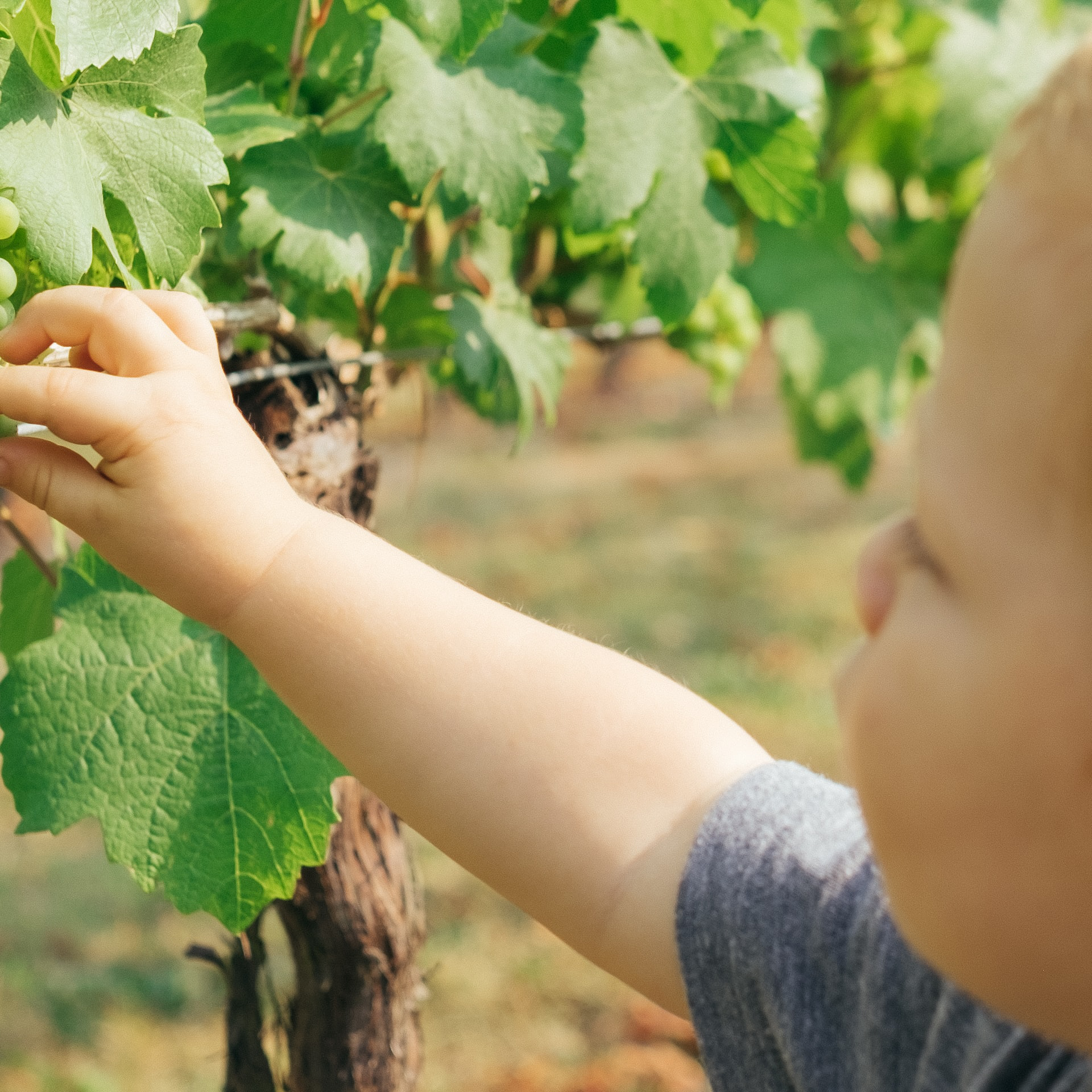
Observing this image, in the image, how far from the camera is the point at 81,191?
0.76m

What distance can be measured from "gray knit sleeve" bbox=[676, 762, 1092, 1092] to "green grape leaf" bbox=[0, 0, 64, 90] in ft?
2.07

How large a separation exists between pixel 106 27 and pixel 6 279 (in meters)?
0.16

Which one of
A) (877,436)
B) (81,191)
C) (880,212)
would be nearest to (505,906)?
(877,436)

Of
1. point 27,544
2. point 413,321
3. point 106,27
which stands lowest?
point 27,544

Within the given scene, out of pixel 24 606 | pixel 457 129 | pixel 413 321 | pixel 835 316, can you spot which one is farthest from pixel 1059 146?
pixel 835 316

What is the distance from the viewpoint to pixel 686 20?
117 centimetres

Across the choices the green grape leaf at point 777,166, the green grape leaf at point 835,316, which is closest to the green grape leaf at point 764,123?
the green grape leaf at point 777,166

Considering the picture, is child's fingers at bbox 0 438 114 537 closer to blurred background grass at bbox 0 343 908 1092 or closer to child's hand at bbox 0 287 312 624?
child's hand at bbox 0 287 312 624

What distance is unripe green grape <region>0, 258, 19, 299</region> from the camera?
729 mm

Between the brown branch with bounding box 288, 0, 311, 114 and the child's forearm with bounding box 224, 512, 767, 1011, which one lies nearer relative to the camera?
the child's forearm with bounding box 224, 512, 767, 1011

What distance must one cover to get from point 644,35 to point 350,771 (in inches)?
29.1

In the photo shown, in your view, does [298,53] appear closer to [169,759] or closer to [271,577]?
[271,577]

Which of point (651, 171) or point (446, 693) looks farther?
point (651, 171)

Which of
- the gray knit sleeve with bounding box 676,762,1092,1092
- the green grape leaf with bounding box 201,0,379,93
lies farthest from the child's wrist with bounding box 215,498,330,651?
the green grape leaf with bounding box 201,0,379,93
